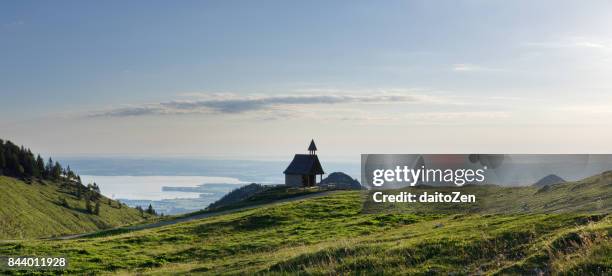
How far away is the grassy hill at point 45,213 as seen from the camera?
368 feet

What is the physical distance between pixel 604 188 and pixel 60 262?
3810cm

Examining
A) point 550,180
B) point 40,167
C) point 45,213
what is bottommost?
point 45,213

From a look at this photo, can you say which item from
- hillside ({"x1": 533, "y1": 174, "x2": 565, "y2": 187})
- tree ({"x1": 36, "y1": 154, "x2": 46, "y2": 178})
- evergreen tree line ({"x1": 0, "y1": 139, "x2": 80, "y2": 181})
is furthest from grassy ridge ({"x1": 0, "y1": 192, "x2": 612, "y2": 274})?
tree ({"x1": 36, "y1": 154, "x2": 46, "y2": 178})

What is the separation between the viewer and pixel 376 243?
2400 cm

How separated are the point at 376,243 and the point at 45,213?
5415 inches

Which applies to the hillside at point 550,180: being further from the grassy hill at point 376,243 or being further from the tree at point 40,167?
the tree at point 40,167

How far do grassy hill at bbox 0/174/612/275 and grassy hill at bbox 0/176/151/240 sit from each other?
227 ft

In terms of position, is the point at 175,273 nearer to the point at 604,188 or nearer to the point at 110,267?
the point at 110,267

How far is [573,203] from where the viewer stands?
3152 cm

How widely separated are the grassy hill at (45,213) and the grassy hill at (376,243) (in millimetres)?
69231

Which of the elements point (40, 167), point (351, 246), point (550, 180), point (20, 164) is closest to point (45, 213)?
point (20, 164)

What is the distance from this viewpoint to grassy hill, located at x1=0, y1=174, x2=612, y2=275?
17.9 meters

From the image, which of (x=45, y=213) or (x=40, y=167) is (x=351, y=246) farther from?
(x=40, y=167)

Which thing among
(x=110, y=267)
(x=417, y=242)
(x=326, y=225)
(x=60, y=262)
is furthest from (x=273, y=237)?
(x=417, y=242)
